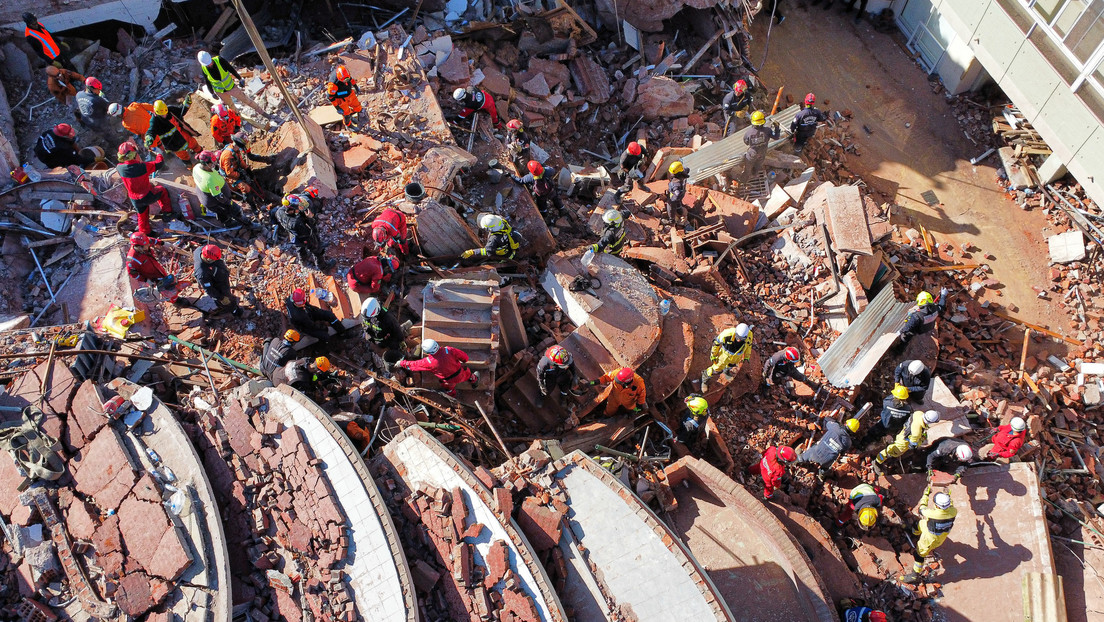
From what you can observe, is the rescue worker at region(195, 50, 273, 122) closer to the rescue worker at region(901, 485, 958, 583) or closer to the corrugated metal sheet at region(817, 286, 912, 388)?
the corrugated metal sheet at region(817, 286, 912, 388)

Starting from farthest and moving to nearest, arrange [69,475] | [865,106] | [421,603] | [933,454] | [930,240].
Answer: [865,106], [930,240], [933,454], [69,475], [421,603]

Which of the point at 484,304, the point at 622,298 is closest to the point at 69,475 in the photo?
the point at 484,304

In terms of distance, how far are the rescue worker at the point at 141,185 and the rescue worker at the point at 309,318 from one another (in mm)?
3369

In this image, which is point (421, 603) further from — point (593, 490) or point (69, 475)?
point (69, 475)

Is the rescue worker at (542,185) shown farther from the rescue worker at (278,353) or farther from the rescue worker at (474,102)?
the rescue worker at (278,353)

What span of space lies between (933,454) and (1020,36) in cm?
980

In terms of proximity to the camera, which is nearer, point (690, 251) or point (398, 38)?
point (690, 251)

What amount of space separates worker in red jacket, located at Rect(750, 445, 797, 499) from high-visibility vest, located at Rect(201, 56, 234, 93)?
36.8 ft

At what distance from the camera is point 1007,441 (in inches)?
365

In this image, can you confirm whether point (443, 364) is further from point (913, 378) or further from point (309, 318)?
point (913, 378)

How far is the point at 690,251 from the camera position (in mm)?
11867

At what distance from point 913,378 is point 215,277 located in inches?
428

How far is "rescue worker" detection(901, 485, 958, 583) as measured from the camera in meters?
8.14

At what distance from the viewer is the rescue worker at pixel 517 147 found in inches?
480
